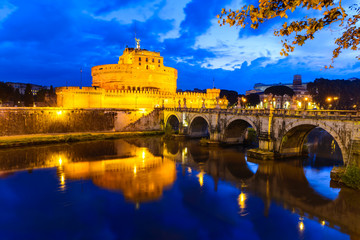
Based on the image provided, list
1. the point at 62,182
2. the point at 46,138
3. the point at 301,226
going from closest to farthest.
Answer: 1. the point at 301,226
2. the point at 62,182
3. the point at 46,138

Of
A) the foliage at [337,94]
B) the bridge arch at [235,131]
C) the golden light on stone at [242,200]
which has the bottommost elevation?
the golden light on stone at [242,200]

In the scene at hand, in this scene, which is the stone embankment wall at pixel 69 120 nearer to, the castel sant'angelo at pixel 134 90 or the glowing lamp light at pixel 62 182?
the castel sant'angelo at pixel 134 90

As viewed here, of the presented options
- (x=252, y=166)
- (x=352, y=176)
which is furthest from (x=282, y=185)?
(x=252, y=166)

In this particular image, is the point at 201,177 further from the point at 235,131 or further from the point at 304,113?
the point at 235,131

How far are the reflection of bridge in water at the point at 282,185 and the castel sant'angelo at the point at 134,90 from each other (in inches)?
824

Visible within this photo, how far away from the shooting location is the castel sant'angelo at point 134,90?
40.0 metres

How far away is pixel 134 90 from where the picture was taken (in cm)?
4488

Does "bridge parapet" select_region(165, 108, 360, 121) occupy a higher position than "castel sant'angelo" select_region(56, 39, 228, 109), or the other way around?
"castel sant'angelo" select_region(56, 39, 228, 109)

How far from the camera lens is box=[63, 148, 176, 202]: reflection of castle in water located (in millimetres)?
14352

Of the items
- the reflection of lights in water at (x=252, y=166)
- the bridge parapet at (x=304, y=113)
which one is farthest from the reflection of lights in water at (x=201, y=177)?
the bridge parapet at (x=304, y=113)

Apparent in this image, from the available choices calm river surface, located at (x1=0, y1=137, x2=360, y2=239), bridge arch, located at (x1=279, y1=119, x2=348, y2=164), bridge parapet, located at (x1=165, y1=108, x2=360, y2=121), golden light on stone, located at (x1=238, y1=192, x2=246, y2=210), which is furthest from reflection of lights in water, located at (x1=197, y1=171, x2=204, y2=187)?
bridge parapet, located at (x1=165, y1=108, x2=360, y2=121)

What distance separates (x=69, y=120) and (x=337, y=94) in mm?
47700

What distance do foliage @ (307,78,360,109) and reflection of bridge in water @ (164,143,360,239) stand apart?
34267 millimetres

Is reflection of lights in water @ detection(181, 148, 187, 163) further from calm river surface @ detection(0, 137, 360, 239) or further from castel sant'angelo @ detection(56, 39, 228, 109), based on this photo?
castel sant'angelo @ detection(56, 39, 228, 109)
